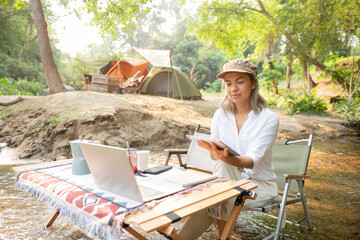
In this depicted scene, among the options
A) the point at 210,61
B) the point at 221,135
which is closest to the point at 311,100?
the point at 221,135

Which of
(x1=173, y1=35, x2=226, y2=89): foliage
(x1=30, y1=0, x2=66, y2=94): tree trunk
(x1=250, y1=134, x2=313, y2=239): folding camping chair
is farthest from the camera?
(x1=173, y1=35, x2=226, y2=89): foliage

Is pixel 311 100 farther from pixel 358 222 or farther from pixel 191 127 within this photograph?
pixel 358 222

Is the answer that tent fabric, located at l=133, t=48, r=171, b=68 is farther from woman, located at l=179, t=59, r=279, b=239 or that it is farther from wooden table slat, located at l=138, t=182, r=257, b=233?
wooden table slat, located at l=138, t=182, r=257, b=233

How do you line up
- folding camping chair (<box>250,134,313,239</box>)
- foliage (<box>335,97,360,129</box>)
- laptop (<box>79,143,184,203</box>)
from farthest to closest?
1. foliage (<box>335,97,360,129</box>)
2. folding camping chair (<box>250,134,313,239</box>)
3. laptop (<box>79,143,184,203</box>)

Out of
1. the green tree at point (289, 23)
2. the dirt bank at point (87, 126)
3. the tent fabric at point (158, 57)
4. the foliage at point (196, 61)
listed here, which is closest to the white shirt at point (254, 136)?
the dirt bank at point (87, 126)

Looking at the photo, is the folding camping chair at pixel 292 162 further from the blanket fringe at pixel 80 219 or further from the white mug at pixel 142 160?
the blanket fringe at pixel 80 219

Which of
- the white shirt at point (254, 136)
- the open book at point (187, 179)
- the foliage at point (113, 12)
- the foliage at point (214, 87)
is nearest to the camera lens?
the open book at point (187, 179)

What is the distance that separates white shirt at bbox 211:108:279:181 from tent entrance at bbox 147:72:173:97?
10872 mm

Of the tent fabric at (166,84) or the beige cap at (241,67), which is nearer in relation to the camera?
the beige cap at (241,67)

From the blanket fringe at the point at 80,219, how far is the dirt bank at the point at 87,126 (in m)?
3.80

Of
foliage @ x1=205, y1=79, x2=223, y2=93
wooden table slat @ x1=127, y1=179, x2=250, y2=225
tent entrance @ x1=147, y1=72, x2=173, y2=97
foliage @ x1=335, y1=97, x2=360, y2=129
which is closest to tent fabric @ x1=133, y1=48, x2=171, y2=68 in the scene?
tent entrance @ x1=147, y1=72, x2=173, y2=97

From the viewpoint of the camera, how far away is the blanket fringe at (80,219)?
3.85 ft

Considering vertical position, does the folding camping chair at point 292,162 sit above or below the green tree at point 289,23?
below

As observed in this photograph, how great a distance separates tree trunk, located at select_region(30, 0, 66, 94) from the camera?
9.27 metres
